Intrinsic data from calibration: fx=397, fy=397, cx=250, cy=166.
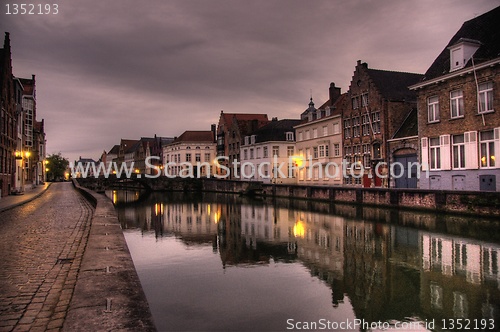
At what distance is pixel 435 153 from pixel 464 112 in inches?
153

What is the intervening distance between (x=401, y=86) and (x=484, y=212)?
20.6 meters

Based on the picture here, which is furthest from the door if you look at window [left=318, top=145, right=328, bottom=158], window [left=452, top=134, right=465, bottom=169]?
window [left=318, top=145, right=328, bottom=158]


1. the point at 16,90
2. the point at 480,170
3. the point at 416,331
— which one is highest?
the point at 16,90

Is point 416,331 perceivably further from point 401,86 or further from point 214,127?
point 214,127

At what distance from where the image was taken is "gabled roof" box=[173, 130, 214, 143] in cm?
8650

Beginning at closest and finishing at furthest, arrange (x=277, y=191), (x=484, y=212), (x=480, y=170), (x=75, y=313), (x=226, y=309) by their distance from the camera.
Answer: (x=75, y=313) → (x=226, y=309) → (x=484, y=212) → (x=480, y=170) → (x=277, y=191)

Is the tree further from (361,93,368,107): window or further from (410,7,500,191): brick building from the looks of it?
(410,7,500,191): brick building

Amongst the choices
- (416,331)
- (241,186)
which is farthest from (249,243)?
(241,186)

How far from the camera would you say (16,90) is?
37.8 meters

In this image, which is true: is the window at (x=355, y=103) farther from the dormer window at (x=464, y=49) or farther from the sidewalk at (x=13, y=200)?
the sidewalk at (x=13, y=200)

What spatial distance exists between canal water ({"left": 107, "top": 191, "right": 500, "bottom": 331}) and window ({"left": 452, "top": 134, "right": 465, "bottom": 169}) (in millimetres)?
6583

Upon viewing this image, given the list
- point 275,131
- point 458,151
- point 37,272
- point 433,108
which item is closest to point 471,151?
point 458,151

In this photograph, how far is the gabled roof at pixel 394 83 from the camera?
38.0 meters

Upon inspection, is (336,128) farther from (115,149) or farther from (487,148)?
(115,149)
